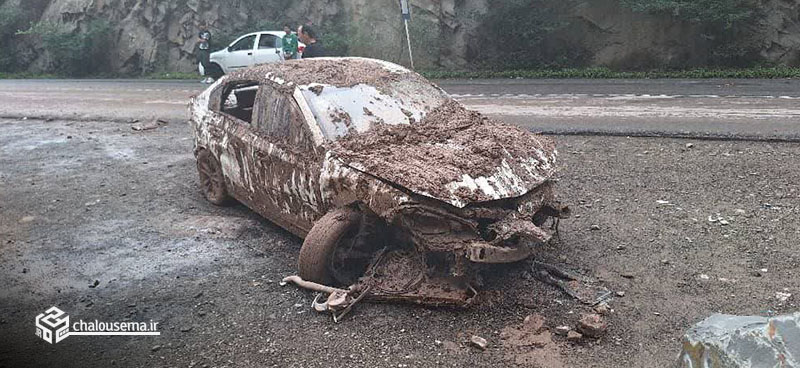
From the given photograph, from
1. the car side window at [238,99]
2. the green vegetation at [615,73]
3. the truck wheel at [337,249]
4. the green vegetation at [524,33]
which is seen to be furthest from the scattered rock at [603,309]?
the green vegetation at [524,33]

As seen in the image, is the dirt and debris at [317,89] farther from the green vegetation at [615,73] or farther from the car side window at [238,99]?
the green vegetation at [615,73]

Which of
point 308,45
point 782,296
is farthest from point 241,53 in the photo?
point 782,296

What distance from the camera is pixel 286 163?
6.07 meters

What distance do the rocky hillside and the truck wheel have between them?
15.6 metres

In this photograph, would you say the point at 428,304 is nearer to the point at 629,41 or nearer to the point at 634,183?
the point at 634,183

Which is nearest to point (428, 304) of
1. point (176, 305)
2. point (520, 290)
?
point (520, 290)

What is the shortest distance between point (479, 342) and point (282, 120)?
2992 mm

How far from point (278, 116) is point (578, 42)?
15298 millimetres

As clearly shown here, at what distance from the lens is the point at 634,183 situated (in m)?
7.94

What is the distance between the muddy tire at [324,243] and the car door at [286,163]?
1.40 ft

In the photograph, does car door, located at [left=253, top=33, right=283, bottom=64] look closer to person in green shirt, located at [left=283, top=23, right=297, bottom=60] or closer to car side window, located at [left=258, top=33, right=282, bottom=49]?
car side window, located at [left=258, top=33, right=282, bottom=49]

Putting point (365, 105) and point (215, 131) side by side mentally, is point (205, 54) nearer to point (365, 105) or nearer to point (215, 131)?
point (215, 131)

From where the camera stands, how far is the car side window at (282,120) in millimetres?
5992

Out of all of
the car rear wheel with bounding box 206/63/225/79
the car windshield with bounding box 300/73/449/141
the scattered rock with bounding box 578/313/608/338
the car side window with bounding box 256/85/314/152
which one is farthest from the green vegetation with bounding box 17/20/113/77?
the scattered rock with bounding box 578/313/608/338
